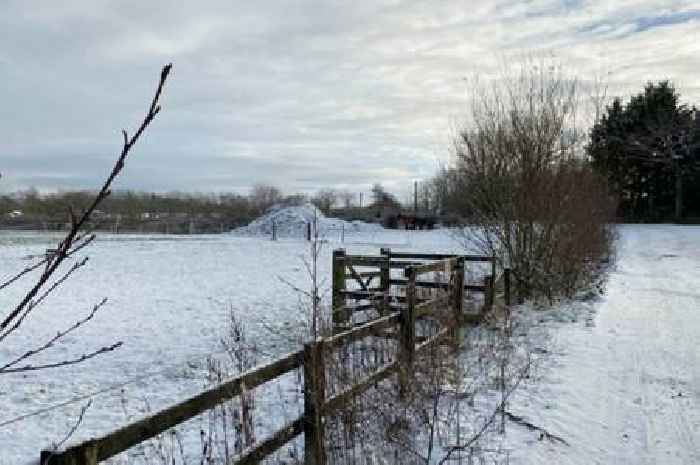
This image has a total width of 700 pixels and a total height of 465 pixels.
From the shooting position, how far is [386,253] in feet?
39.1

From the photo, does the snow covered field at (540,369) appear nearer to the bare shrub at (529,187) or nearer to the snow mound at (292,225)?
the bare shrub at (529,187)

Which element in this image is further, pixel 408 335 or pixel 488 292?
pixel 488 292

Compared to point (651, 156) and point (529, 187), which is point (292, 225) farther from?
point (529, 187)

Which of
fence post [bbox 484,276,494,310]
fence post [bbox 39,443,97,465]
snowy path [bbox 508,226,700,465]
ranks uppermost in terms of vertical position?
fence post [bbox 39,443,97,465]

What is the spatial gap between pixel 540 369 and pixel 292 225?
1888 inches

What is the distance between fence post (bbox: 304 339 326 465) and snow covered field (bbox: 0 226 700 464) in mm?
1535

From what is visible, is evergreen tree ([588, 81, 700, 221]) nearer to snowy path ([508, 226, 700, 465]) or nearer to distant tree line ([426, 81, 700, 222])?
distant tree line ([426, 81, 700, 222])

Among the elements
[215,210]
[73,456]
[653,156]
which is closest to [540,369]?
[73,456]

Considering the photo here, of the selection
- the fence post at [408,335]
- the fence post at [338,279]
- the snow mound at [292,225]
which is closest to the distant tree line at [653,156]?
the snow mound at [292,225]

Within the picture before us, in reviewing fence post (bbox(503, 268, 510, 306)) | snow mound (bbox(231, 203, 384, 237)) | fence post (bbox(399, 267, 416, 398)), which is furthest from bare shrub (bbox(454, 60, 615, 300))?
snow mound (bbox(231, 203, 384, 237))

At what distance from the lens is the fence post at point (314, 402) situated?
14.1ft

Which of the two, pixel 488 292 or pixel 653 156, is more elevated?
pixel 653 156

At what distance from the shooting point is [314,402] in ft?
14.3

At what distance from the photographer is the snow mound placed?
54.2 m
